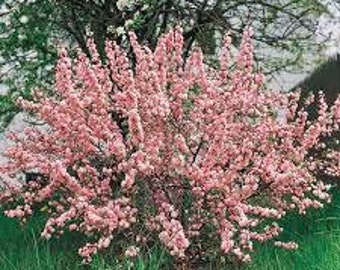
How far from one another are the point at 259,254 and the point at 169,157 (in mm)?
1105

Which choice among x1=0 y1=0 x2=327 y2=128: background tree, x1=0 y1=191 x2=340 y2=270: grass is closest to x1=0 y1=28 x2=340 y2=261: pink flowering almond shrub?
x1=0 y1=191 x2=340 y2=270: grass

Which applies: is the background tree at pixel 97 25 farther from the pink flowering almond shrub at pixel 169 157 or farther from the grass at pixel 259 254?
the pink flowering almond shrub at pixel 169 157

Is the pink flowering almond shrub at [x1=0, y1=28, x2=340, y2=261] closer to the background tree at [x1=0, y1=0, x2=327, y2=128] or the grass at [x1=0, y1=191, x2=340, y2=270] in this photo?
the grass at [x1=0, y1=191, x2=340, y2=270]

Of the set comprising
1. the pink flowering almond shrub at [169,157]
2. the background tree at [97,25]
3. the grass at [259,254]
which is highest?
the background tree at [97,25]

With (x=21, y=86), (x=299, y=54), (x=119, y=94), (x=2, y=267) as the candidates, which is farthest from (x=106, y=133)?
(x=299, y=54)

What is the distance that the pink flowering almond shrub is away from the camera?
257 inches

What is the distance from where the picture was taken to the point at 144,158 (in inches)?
256

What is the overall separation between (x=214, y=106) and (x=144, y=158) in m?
0.68

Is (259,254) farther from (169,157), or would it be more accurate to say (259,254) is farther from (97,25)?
(97,25)

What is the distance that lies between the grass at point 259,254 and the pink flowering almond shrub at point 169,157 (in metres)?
0.14

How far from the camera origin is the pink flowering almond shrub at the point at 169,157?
653 centimetres

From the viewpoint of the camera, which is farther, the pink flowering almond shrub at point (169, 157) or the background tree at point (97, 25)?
the background tree at point (97, 25)

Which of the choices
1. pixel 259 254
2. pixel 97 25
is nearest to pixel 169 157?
pixel 259 254

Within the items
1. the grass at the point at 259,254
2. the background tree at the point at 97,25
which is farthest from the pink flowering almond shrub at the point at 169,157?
the background tree at the point at 97,25
